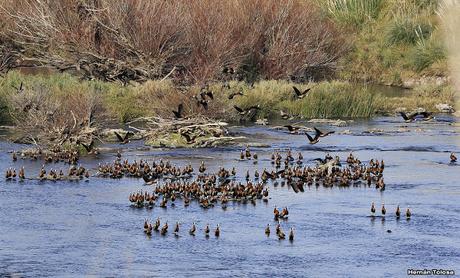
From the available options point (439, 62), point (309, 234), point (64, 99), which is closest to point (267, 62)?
point (439, 62)

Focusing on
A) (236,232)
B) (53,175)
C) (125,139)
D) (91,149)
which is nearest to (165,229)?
(236,232)

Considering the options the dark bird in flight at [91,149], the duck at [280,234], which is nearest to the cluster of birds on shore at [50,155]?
the dark bird in flight at [91,149]

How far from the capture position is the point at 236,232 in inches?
1004

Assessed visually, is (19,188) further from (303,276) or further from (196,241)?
(303,276)

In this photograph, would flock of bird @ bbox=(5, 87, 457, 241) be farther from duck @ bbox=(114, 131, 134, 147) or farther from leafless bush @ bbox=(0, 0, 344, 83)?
leafless bush @ bbox=(0, 0, 344, 83)

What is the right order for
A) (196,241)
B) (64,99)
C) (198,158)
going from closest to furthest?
(196,241) → (198,158) → (64,99)

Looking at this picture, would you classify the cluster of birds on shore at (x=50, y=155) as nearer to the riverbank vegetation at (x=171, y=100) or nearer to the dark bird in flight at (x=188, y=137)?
the riverbank vegetation at (x=171, y=100)

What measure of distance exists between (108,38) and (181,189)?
87.6 feet

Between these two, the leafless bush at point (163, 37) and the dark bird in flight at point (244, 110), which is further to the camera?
the leafless bush at point (163, 37)

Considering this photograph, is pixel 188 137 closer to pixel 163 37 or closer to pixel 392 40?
pixel 163 37

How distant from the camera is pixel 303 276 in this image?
864 inches

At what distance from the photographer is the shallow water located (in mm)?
22562

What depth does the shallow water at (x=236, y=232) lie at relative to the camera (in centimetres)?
2256

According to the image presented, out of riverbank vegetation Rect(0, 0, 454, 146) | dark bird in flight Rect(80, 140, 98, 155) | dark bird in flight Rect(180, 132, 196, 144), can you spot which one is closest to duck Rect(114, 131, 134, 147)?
dark bird in flight Rect(80, 140, 98, 155)
